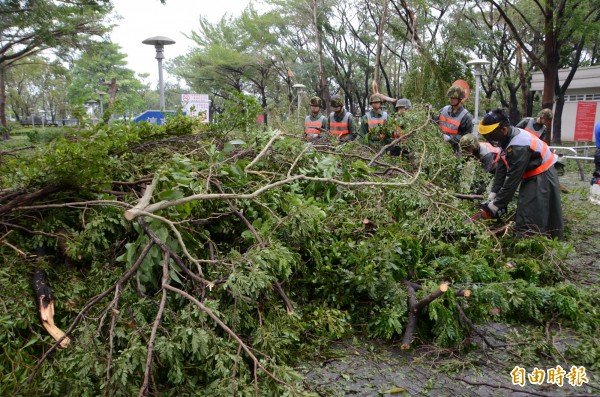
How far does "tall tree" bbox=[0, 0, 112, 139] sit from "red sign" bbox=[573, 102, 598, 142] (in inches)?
556

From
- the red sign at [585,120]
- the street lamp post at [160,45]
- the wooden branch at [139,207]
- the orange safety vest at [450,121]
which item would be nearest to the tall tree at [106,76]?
the street lamp post at [160,45]

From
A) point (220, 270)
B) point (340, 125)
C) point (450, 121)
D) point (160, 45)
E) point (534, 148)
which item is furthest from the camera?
point (160, 45)

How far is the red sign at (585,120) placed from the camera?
1459 centimetres

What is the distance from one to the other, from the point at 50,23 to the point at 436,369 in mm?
16474

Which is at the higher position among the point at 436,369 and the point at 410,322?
the point at 410,322

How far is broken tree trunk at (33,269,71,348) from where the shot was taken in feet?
8.84

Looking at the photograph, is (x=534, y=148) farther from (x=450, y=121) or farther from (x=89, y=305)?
(x=89, y=305)

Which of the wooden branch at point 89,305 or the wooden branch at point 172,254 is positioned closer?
the wooden branch at point 89,305

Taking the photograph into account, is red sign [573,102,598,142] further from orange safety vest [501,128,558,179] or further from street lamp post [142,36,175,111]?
street lamp post [142,36,175,111]

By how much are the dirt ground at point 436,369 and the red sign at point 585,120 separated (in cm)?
1396

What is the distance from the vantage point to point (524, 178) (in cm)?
469

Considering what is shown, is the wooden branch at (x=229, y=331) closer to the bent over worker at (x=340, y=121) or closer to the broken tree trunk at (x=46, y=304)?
the broken tree trunk at (x=46, y=304)

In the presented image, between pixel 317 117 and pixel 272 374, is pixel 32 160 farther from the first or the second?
pixel 317 117

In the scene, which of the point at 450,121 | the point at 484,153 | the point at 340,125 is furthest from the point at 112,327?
the point at 340,125
